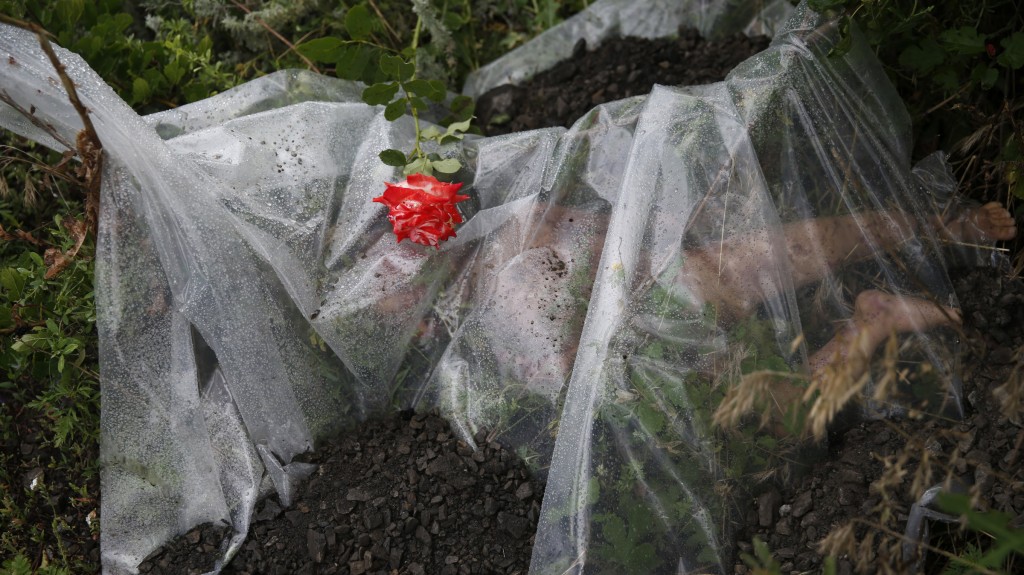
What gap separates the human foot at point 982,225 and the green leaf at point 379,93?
1.20 meters

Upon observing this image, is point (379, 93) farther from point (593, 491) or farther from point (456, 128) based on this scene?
point (593, 491)

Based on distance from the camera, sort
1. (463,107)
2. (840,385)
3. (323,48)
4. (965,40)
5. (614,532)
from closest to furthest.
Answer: (840,385) → (614,532) → (965,40) → (323,48) → (463,107)

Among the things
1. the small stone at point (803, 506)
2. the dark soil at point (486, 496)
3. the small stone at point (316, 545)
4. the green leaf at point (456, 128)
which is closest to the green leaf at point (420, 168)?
the green leaf at point (456, 128)

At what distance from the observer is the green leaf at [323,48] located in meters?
1.98

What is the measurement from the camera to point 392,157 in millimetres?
1788

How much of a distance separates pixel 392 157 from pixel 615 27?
92 cm

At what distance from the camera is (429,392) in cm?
188

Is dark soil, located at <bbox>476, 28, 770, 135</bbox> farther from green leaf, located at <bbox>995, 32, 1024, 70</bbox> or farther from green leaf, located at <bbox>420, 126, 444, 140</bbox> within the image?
green leaf, located at <bbox>995, 32, 1024, 70</bbox>

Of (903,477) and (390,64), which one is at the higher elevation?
(390,64)

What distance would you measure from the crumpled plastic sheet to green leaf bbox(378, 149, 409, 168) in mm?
71

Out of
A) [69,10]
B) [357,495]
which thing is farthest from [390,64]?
[357,495]

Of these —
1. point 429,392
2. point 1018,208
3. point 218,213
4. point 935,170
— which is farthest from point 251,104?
point 1018,208

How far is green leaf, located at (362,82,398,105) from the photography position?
1806mm

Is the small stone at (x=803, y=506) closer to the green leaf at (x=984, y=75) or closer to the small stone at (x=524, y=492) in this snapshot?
the small stone at (x=524, y=492)
